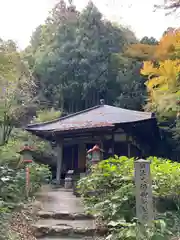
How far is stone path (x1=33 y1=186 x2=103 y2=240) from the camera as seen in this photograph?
17.6ft

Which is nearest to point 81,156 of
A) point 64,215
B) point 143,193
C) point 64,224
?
point 64,215

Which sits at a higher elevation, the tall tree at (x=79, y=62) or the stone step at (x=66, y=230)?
the tall tree at (x=79, y=62)

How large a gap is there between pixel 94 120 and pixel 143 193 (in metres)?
9.75

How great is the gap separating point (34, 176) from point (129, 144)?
7.42m

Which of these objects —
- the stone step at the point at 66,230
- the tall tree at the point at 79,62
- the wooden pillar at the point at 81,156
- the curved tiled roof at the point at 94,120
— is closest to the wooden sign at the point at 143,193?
the stone step at the point at 66,230

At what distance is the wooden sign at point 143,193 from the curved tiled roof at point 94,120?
801cm

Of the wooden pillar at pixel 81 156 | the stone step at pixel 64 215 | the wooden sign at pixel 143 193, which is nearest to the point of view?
the wooden sign at pixel 143 193

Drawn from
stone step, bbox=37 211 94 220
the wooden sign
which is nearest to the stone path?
stone step, bbox=37 211 94 220

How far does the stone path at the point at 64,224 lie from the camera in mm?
5357

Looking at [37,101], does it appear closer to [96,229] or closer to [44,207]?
[44,207]

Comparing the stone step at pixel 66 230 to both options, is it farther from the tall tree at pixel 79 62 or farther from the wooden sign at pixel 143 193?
the tall tree at pixel 79 62

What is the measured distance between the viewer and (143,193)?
192 inches

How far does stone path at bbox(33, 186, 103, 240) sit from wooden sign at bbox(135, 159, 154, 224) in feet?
3.21

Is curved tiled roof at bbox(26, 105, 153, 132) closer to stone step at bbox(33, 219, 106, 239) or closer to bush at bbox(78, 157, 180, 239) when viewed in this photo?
bush at bbox(78, 157, 180, 239)
